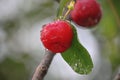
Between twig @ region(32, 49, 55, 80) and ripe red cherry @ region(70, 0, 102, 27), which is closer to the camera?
twig @ region(32, 49, 55, 80)

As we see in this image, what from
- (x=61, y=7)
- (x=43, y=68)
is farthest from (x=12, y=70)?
(x=43, y=68)

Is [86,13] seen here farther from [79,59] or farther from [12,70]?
[12,70]

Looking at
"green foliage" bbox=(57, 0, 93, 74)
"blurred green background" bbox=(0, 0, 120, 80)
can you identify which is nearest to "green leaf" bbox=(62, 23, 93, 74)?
"green foliage" bbox=(57, 0, 93, 74)

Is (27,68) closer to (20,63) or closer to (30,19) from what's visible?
(20,63)

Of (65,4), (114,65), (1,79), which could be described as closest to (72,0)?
(65,4)

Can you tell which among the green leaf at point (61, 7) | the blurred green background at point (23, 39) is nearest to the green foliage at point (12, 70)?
the blurred green background at point (23, 39)

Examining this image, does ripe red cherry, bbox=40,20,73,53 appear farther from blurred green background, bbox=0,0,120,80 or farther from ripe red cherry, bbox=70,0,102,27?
blurred green background, bbox=0,0,120,80
